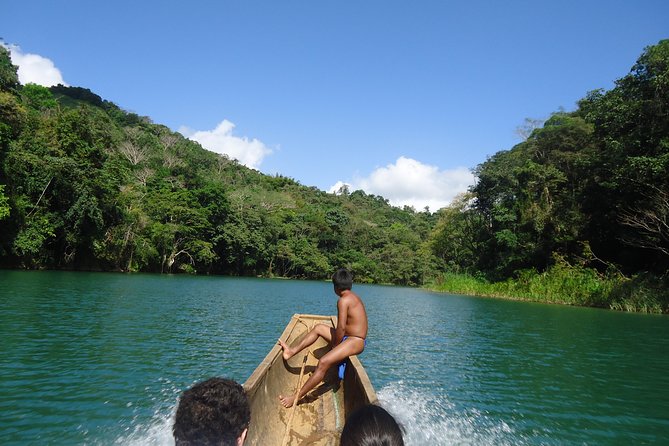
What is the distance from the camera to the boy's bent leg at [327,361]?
452cm

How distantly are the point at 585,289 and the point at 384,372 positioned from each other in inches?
767

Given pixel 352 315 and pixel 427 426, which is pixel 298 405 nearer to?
pixel 352 315

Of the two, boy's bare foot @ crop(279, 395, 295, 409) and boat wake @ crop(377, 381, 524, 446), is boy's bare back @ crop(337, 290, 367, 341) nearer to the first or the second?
boy's bare foot @ crop(279, 395, 295, 409)

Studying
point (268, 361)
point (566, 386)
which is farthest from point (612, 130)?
point (268, 361)

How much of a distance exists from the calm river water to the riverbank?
794 cm

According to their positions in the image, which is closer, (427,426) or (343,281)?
(343,281)

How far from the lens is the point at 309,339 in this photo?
5.69m

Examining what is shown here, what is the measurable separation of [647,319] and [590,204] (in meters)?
11.0

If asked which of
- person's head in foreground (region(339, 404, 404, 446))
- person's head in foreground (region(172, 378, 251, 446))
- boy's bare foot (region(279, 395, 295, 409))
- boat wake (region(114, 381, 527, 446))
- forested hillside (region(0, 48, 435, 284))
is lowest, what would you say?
boat wake (region(114, 381, 527, 446))

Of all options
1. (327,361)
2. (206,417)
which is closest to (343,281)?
(327,361)

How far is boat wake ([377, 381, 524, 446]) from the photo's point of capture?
4.86 meters

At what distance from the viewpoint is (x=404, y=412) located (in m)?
5.68

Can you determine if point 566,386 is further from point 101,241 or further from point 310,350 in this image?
point 101,241

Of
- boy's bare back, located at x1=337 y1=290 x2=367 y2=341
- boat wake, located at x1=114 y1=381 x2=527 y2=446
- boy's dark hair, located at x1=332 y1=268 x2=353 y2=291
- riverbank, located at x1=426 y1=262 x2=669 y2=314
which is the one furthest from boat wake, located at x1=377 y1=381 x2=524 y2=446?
riverbank, located at x1=426 y1=262 x2=669 y2=314
